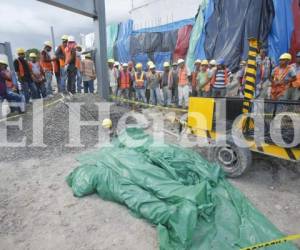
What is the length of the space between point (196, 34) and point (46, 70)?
7.30 meters

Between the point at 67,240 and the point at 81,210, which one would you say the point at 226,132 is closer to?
the point at 81,210

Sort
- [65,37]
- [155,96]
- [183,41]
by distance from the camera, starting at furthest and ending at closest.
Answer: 1. [183,41]
2. [155,96]
3. [65,37]

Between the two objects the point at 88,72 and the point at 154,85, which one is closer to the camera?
the point at 88,72

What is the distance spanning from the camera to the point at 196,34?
39.5ft

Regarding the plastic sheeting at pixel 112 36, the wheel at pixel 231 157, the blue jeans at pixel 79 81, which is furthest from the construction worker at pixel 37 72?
the plastic sheeting at pixel 112 36

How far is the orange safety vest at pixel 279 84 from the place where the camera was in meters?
6.47

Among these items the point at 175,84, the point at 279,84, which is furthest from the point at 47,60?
the point at 279,84

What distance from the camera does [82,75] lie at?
9141 mm

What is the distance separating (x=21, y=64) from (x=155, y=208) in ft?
21.2

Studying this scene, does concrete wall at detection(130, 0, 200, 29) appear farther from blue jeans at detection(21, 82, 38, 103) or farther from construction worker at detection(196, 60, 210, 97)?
blue jeans at detection(21, 82, 38, 103)

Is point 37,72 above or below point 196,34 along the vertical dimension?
below

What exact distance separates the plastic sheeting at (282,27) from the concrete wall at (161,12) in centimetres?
587

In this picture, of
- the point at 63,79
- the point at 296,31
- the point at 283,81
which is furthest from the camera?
the point at 296,31

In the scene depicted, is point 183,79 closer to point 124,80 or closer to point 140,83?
point 140,83
